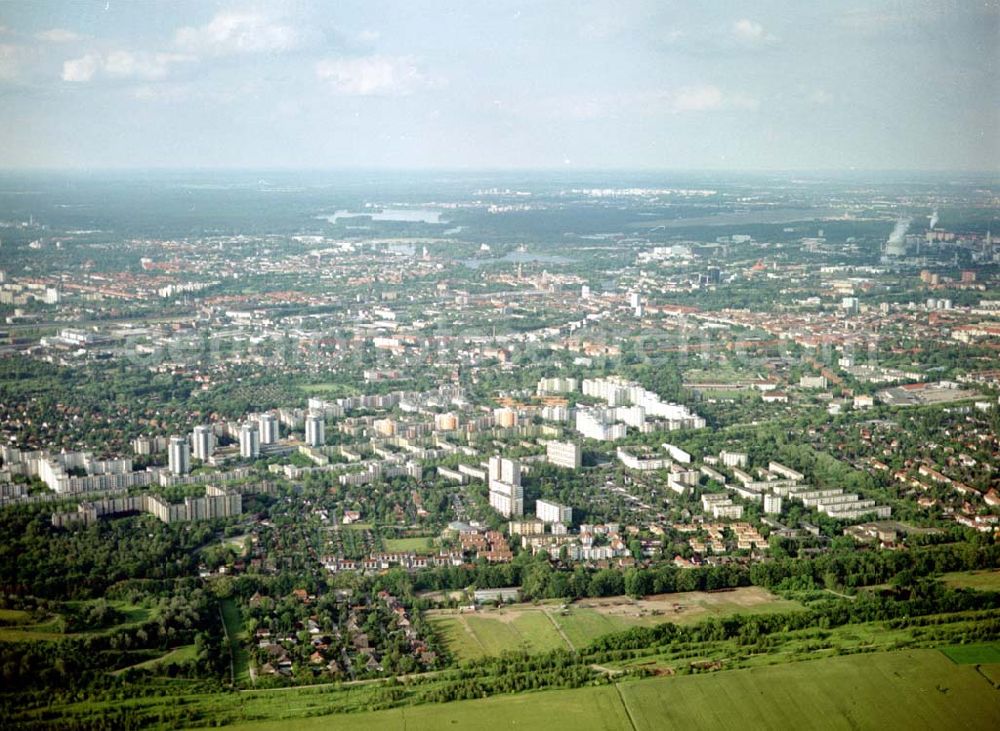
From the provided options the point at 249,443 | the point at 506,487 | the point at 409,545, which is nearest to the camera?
the point at 409,545

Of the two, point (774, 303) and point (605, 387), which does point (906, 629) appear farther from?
point (774, 303)

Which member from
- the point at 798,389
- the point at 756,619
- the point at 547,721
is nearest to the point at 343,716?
the point at 547,721

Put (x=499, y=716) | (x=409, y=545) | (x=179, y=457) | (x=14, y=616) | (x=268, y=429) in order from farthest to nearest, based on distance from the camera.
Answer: (x=268, y=429) → (x=179, y=457) → (x=409, y=545) → (x=14, y=616) → (x=499, y=716)

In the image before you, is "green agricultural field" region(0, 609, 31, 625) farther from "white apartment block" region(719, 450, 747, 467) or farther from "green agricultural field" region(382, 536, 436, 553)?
"white apartment block" region(719, 450, 747, 467)

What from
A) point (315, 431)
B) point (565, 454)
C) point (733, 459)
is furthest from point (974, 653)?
point (315, 431)

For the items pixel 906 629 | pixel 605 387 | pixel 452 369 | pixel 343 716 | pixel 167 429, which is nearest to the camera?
pixel 343 716

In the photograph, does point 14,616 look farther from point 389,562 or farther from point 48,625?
point 389,562

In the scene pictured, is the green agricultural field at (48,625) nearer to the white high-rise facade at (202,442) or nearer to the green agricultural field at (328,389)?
the white high-rise facade at (202,442)
